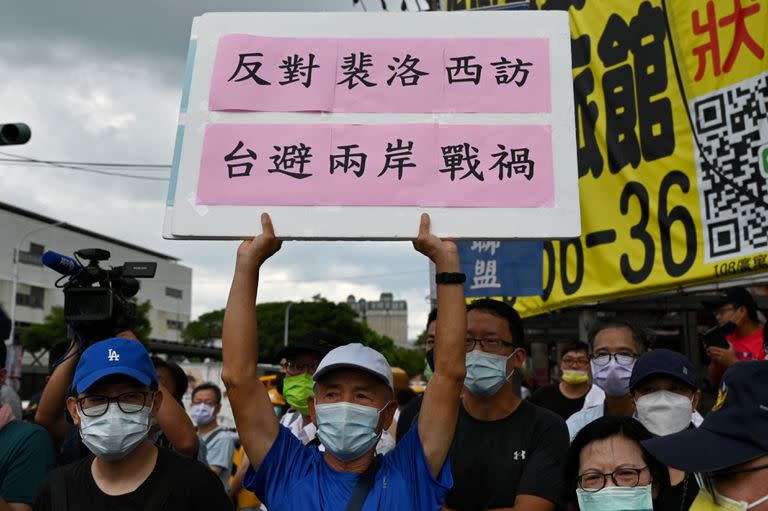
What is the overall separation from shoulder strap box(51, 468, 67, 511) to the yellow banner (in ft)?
13.7

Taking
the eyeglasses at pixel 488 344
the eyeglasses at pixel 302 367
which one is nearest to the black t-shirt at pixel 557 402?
the eyeglasses at pixel 302 367

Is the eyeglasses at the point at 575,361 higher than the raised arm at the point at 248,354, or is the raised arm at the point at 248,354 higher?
the eyeglasses at the point at 575,361

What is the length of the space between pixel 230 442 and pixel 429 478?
4.21 m

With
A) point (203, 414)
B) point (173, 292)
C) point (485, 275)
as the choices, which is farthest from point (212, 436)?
point (173, 292)

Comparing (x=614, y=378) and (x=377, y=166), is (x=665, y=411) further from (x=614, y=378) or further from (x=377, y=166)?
(x=377, y=166)

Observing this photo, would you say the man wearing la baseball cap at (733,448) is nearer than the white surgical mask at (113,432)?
Yes

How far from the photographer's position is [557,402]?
577 centimetres

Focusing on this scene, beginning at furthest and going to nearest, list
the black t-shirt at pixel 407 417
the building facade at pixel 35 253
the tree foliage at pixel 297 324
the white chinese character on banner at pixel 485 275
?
the tree foliage at pixel 297 324, the building facade at pixel 35 253, the white chinese character on banner at pixel 485 275, the black t-shirt at pixel 407 417

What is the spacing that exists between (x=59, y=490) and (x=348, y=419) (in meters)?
1.09

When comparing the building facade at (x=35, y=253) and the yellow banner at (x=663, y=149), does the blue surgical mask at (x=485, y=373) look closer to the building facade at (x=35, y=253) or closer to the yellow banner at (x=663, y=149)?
the yellow banner at (x=663, y=149)

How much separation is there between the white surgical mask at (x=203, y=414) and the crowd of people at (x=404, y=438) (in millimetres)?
3290

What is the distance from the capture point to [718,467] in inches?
73.1

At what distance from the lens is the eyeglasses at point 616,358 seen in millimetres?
4195

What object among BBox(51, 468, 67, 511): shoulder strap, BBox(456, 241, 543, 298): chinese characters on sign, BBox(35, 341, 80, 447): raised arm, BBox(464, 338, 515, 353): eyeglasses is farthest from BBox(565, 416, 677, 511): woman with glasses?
BBox(456, 241, 543, 298): chinese characters on sign
